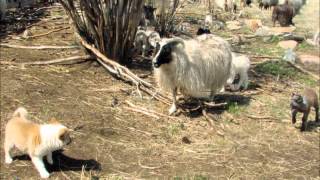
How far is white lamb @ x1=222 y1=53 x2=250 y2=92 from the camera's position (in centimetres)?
923

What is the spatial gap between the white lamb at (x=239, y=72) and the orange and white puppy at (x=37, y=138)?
400 cm

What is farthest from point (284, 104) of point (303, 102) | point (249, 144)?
point (249, 144)

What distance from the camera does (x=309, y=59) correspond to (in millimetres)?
12039

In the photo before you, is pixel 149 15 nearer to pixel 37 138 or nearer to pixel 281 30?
pixel 281 30

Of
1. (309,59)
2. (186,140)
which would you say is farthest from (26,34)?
(309,59)

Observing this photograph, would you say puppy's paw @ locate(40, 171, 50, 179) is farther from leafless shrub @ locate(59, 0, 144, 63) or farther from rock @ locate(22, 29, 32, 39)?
rock @ locate(22, 29, 32, 39)

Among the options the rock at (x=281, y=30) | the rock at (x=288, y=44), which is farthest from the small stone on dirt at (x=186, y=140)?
the rock at (x=281, y=30)

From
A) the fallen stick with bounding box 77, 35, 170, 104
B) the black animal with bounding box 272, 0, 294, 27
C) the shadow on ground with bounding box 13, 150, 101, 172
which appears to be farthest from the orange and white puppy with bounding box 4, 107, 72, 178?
the black animal with bounding box 272, 0, 294, 27

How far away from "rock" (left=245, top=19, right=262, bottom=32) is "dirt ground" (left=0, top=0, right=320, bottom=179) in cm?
489

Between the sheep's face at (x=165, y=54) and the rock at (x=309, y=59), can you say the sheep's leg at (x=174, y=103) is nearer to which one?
the sheep's face at (x=165, y=54)

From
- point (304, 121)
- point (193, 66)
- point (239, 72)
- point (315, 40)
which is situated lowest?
point (315, 40)

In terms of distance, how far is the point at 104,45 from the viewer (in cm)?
972

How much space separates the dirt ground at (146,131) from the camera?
654cm

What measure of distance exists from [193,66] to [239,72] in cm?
147
